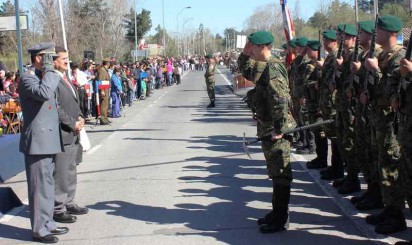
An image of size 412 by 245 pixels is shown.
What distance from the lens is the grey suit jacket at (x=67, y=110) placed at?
5.72 meters

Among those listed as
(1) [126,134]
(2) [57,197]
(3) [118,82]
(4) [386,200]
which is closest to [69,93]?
(2) [57,197]

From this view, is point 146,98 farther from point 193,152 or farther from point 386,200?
point 386,200

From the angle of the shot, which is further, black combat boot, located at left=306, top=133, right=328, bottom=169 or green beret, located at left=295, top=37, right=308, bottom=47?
green beret, located at left=295, top=37, right=308, bottom=47

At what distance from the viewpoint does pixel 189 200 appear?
676 centimetres

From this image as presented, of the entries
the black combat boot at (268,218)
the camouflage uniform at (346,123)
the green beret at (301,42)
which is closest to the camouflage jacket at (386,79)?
the camouflage uniform at (346,123)

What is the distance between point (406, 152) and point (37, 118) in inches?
140

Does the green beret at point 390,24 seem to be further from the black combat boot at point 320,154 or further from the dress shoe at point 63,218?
the dress shoe at point 63,218

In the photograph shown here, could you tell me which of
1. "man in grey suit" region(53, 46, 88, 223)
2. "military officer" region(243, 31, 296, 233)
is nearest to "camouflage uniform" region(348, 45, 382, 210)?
"military officer" region(243, 31, 296, 233)

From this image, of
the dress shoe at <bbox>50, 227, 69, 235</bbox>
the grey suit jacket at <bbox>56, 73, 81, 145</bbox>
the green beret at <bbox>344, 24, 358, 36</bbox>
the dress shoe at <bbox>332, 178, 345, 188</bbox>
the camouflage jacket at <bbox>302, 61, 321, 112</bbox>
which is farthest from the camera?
the camouflage jacket at <bbox>302, 61, 321, 112</bbox>

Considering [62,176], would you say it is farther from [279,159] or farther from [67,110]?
[279,159]

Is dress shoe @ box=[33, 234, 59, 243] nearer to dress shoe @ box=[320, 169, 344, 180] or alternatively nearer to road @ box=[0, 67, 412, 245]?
road @ box=[0, 67, 412, 245]

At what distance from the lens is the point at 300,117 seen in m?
9.67

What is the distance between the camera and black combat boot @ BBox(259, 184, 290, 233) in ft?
17.3

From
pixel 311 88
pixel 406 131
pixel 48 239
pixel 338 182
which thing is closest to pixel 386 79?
pixel 406 131
